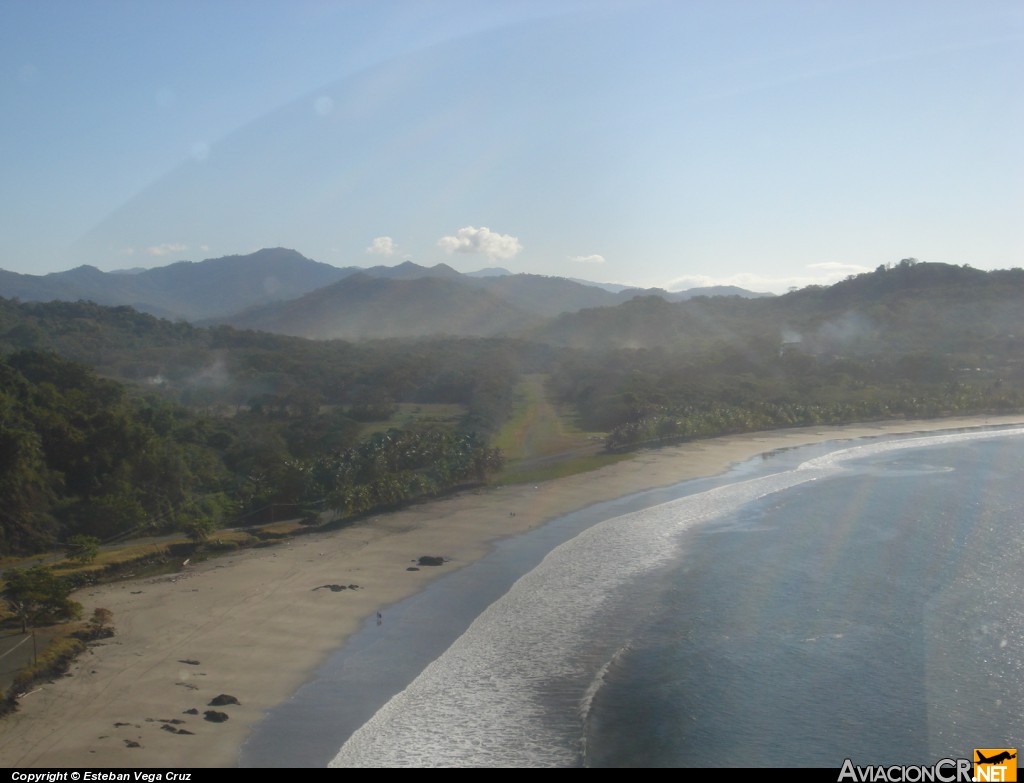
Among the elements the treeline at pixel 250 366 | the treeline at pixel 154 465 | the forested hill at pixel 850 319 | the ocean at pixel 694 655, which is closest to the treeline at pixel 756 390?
the treeline at pixel 250 366

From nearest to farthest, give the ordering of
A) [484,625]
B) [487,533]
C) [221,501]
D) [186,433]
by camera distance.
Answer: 1. [484,625]
2. [487,533]
3. [221,501]
4. [186,433]

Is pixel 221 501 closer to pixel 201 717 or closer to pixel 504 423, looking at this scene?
pixel 201 717

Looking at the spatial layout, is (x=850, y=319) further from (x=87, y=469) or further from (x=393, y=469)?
(x=87, y=469)

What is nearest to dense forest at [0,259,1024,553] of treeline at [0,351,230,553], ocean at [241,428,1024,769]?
→ treeline at [0,351,230,553]

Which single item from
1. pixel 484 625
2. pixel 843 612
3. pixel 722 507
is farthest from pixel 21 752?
pixel 722 507

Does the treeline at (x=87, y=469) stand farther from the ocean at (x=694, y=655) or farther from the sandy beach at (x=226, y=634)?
the ocean at (x=694, y=655)

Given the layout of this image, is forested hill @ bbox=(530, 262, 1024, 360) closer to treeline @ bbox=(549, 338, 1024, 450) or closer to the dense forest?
the dense forest

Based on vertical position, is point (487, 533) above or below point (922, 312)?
below
